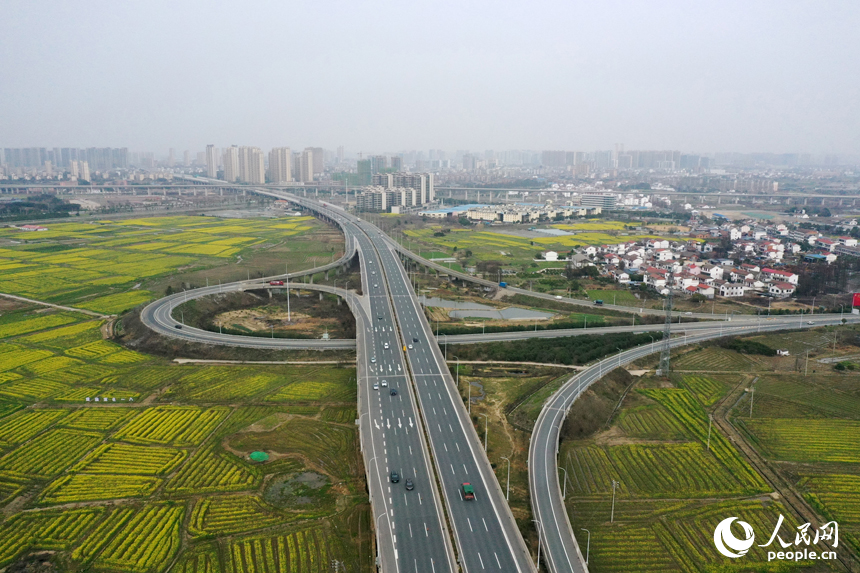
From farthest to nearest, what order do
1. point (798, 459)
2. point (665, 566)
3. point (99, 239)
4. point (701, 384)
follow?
point (99, 239)
point (701, 384)
point (798, 459)
point (665, 566)

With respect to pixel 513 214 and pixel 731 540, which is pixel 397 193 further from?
pixel 731 540

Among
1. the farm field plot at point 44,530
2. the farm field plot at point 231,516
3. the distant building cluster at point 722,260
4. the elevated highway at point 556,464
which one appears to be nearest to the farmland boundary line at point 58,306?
the farm field plot at point 44,530

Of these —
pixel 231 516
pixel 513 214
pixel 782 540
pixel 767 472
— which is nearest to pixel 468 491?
pixel 231 516

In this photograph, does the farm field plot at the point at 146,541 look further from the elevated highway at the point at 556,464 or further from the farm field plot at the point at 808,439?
the farm field plot at the point at 808,439

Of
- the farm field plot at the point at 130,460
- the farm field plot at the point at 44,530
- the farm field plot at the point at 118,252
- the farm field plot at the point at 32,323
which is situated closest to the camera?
the farm field plot at the point at 44,530

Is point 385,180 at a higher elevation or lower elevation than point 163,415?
higher

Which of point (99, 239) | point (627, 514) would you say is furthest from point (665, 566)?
point (99, 239)

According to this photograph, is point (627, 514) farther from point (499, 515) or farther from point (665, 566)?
point (499, 515)
